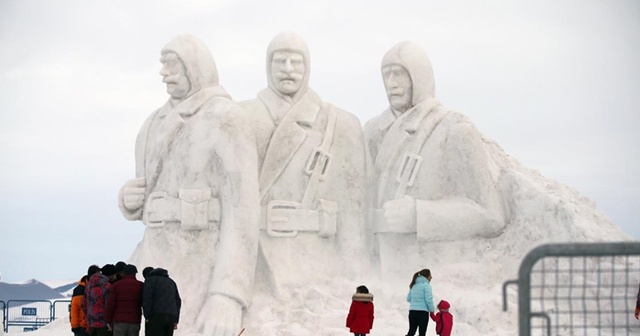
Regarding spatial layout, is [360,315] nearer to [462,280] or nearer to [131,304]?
[131,304]

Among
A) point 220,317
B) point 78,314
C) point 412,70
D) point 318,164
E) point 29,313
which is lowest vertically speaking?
point 29,313

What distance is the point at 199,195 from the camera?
12.3m

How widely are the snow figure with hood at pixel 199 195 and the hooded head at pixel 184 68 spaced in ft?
0.04

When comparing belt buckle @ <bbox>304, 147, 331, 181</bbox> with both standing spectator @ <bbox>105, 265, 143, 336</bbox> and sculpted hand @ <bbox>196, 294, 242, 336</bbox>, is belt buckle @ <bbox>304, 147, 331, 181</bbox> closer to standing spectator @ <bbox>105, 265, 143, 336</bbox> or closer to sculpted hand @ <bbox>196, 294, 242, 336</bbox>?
sculpted hand @ <bbox>196, 294, 242, 336</bbox>

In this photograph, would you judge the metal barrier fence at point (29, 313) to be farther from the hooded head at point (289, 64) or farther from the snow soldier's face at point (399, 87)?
the snow soldier's face at point (399, 87)

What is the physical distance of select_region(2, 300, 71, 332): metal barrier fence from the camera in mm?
17641

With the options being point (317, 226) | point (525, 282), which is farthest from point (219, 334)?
point (525, 282)

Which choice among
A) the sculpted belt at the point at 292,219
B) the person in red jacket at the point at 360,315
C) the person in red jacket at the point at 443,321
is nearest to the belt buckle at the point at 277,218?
the sculpted belt at the point at 292,219

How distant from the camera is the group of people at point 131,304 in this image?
9469mm

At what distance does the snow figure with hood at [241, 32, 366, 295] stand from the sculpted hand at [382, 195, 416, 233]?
25.3 inches

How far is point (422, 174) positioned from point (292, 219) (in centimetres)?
176

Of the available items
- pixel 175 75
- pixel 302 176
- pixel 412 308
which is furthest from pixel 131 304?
pixel 175 75

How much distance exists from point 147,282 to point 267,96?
4.43 meters

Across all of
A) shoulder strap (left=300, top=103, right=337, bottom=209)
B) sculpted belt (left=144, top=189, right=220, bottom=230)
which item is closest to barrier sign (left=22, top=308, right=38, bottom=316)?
sculpted belt (left=144, top=189, right=220, bottom=230)
